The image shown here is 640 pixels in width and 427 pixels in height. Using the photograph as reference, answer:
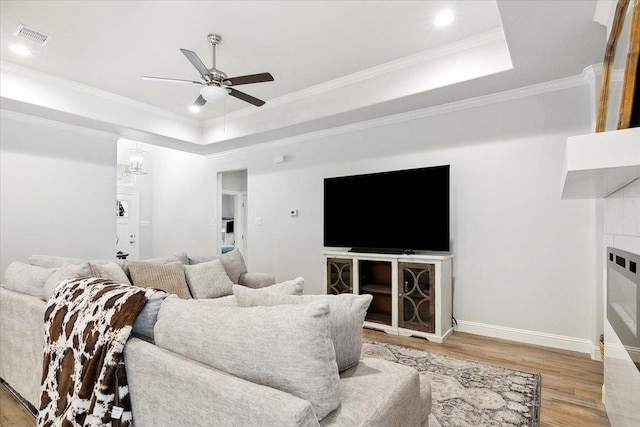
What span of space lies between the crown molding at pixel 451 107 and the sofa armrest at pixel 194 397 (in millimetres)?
3587

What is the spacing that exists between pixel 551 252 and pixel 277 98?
3.53 meters

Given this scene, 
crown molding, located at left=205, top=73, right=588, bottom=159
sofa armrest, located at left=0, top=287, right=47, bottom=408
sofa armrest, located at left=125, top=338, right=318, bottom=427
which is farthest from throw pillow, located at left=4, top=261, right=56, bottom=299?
crown molding, located at left=205, top=73, right=588, bottom=159

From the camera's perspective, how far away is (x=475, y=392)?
224cm

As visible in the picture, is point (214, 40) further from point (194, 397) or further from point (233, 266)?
point (194, 397)

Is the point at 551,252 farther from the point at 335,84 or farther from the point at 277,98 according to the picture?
the point at 277,98

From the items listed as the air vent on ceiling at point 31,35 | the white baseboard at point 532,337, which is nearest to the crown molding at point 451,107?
the white baseboard at point 532,337

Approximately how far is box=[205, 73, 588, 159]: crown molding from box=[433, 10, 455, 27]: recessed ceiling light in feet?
3.36

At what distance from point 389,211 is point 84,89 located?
155 inches

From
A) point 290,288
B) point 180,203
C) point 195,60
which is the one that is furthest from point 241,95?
point 180,203

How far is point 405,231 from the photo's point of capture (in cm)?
373

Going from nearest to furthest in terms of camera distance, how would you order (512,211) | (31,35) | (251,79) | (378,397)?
(378,397) < (251,79) < (31,35) < (512,211)

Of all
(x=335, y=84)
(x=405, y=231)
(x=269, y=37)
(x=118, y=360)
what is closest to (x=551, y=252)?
(x=405, y=231)

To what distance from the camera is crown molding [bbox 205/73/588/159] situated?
314 centimetres

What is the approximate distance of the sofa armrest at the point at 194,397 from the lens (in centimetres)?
84
